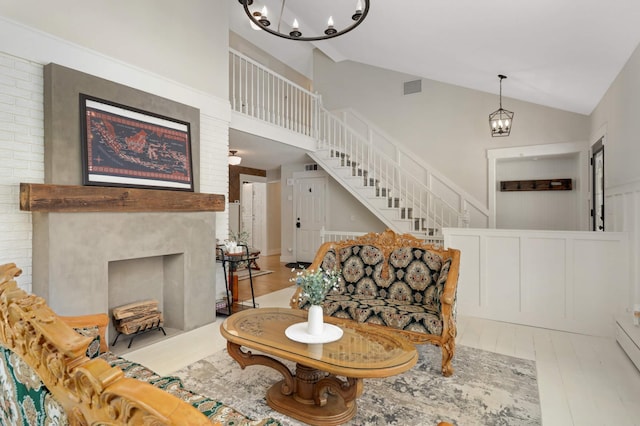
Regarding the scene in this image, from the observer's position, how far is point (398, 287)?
11.2 ft

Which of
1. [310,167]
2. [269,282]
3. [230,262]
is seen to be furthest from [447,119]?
[230,262]

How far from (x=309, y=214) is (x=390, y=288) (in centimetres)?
503

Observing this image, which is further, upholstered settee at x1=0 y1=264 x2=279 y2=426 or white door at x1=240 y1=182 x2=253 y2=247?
white door at x1=240 y1=182 x2=253 y2=247

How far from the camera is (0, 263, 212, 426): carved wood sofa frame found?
627 mm

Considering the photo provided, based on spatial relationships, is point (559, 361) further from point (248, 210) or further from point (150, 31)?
point (248, 210)

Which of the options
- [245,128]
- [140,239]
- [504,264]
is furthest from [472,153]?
[140,239]

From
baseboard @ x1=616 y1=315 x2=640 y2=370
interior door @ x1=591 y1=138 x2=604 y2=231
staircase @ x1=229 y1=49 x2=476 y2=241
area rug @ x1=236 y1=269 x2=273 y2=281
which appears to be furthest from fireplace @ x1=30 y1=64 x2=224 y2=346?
interior door @ x1=591 y1=138 x2=604 y2=231

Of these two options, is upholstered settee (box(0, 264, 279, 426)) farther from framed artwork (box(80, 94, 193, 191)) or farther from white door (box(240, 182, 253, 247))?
white door (box(240, 182, 253, 247))

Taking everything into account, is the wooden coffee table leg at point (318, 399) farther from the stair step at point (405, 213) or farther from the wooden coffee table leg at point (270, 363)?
the stair step at point (405, 213)

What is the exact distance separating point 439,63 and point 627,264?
3.55m

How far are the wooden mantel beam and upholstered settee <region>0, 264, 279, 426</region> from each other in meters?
1.58

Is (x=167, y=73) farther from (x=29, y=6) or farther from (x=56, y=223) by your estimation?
(x=56, y=223)

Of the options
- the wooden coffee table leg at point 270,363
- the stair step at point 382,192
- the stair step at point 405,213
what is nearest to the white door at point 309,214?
the stair step at point 382,192

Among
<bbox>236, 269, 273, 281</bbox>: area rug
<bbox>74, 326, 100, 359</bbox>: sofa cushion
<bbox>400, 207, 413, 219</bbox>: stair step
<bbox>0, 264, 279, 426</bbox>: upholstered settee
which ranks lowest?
<bbox>236, 269, 273, 281</bbox>: area rug
